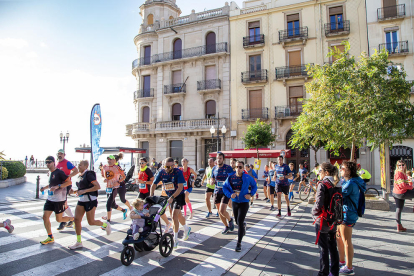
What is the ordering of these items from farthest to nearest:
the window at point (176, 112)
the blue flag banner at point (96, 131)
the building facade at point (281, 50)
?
1. the window at point (176, 112)
2. the building facade at point (281, 50)
3. the blue flag banner at point (96, 131)

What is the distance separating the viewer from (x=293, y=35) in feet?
77.5

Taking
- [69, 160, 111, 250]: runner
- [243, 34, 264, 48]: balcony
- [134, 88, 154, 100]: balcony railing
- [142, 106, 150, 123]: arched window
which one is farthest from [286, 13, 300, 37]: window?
[69, 160, 111, 250]: runner

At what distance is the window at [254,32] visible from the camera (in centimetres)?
2486

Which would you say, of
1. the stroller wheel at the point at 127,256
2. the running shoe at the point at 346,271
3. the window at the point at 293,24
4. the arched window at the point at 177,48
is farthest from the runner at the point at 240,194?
the arched window at the point at 177,48

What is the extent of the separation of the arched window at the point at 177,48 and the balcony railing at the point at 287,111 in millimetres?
11630

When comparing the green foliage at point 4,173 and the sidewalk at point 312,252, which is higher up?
the green foliage at point 4,173

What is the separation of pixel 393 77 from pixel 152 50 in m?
23.8

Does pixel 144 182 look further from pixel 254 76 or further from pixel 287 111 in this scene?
pixel 254 76

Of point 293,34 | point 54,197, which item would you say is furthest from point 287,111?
point 54,197

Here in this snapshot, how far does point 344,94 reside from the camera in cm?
1105

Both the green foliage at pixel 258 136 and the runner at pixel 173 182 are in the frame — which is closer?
the runner at pixel 173 182

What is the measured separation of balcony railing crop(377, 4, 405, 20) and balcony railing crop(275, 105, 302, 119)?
923 cm

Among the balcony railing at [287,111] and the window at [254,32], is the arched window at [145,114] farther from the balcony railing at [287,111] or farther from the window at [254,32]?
the balcony railing at [287,111]

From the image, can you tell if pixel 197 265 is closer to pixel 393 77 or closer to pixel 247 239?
pixel 247 239
